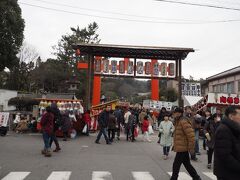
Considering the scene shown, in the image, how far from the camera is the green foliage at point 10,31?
2956 cm

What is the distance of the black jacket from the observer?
4.29 metres

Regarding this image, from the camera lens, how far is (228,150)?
4.31m

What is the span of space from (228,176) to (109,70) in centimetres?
2033

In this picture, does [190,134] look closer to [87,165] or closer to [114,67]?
[87,165]

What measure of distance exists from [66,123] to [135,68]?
789 cm

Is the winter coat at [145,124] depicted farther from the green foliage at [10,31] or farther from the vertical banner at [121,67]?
the green foliage at [10,31]

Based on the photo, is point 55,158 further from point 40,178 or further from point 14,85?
point 14,85

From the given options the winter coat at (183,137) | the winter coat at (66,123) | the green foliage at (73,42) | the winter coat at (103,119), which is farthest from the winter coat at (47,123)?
the green foliage at (73,42)

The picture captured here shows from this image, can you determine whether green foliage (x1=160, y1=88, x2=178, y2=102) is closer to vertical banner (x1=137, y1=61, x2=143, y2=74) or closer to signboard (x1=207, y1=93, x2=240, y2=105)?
vertical banner (x1=137, y1=61, x2=143, y2=74)

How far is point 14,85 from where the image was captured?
57219 millimetres

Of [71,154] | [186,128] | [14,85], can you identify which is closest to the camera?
[186,128]

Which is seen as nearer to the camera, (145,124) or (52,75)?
(145,124)

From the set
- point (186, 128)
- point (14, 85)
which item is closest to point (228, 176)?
point (186, 128)

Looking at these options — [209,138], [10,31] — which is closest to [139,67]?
[10,31]
